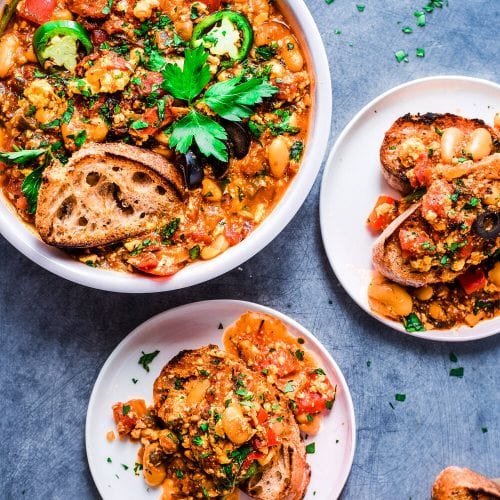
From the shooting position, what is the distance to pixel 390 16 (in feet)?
14.1

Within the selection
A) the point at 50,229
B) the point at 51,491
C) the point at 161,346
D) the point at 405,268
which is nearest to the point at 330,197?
the point at 405,268

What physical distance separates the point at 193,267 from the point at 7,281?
4.44 ft

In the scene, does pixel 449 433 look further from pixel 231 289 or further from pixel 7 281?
pixel 7 281

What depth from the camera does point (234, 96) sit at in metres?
3.47

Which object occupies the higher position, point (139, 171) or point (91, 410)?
point (139, 171)

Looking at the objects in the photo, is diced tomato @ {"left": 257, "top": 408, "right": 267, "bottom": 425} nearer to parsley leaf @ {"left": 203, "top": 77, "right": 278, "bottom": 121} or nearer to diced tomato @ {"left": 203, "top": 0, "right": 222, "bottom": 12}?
parsley leaf @ {"left": 203, "top": 77, "right": 278, "bottom": 121}

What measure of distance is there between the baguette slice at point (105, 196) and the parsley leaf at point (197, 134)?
16 cm

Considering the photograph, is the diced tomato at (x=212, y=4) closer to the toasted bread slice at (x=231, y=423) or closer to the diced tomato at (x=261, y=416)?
the toasted bread slice at (x=231, y=423)

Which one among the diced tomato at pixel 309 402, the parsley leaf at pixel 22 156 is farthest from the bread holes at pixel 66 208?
the diced tomato at pixel 309 402

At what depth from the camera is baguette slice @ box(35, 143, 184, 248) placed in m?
3.48

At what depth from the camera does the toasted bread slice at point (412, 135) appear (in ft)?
13.1

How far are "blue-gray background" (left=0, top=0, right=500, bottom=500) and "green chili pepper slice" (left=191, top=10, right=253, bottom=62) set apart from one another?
0.88 m

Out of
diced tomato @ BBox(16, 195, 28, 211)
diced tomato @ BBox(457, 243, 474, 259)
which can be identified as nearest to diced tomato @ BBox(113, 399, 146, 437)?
diced tomato @ BBox(16, 195, 28, 211)

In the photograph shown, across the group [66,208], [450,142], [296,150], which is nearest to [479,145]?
[450,142]
